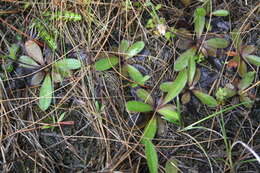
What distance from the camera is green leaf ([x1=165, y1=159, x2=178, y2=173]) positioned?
140cm

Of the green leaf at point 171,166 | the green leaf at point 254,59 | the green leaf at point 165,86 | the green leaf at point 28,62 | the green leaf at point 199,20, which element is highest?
the green leaf at point 199,20

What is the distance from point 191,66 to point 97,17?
→ 51 cm

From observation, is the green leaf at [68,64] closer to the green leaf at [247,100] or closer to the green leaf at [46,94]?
the green leaf at [46,94]

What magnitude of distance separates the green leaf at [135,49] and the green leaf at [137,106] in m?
0.23

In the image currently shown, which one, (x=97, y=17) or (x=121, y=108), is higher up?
(x=97, y=17)

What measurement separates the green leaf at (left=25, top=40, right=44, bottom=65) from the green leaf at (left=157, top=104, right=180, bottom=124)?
0.62 metres

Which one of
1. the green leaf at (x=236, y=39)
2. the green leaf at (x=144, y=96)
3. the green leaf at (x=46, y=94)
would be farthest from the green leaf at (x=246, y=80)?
the green leaf at (x=46, y=94)

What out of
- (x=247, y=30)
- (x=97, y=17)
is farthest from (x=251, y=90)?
(x=97, y=17)

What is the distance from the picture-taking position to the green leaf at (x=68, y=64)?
1.48 meters

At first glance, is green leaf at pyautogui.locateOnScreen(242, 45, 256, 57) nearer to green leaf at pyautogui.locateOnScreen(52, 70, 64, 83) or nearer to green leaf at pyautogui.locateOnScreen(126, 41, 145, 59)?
green leaf at pyautogui.locateOnScreen(126, 41, 145, 59)

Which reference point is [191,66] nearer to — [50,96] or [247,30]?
[247,30]

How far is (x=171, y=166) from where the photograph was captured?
4.63ft

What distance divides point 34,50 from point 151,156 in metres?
0.74

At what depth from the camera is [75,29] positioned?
59.7 inches
